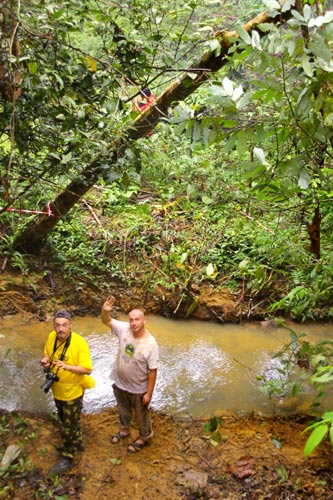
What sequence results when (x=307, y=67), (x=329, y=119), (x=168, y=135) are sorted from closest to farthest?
(x=307, y=67), (x=329, y=119), (x=168, y=135)

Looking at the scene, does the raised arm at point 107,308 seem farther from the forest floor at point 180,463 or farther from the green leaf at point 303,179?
the green leaf at point 303,179

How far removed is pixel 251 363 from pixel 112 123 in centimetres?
371

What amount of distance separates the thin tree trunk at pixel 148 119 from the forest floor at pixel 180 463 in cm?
250

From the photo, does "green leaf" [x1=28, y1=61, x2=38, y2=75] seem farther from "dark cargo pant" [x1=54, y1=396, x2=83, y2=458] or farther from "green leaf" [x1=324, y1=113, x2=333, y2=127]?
"dark cargo pant" [x1=54, y1=396, x2=83, y2=458]

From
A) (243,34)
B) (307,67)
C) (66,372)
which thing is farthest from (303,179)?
(66,372)

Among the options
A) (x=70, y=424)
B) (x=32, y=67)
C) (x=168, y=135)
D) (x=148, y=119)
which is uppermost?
(x=148, y=119)

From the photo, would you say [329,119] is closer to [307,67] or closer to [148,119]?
[307,67]

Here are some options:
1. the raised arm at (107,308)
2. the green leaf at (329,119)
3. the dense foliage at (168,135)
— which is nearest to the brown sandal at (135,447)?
the raised arm at (107,308)

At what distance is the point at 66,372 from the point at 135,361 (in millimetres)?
612

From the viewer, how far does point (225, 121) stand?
9.06 ft

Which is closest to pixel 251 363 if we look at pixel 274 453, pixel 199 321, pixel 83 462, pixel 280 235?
pixel 199 321

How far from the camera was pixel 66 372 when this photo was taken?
3814mm

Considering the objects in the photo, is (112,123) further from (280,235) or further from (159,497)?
(280,235)

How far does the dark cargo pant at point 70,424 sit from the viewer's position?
386cm
